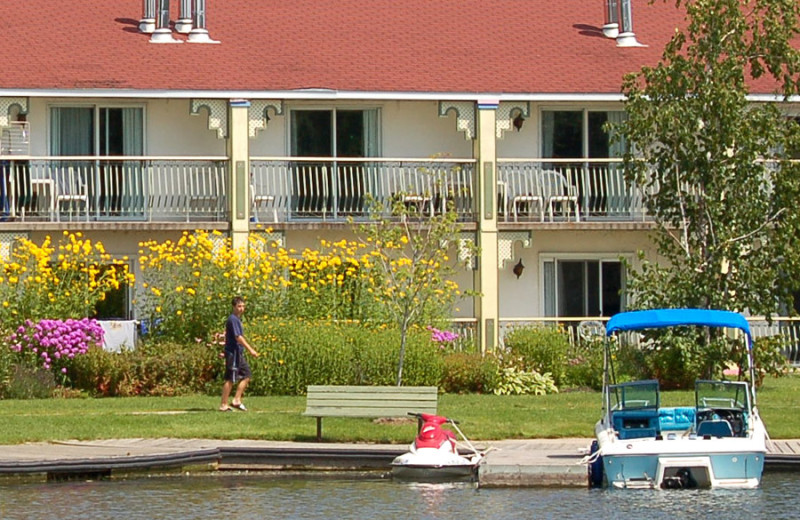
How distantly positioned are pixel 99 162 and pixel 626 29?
452 inches

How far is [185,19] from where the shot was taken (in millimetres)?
33250

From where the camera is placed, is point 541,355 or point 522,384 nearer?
point 522,384

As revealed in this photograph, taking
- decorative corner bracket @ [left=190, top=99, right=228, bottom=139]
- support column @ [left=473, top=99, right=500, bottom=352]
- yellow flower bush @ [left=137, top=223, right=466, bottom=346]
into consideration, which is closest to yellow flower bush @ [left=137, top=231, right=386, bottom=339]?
yellow flower bush @ [left=137, top=223, right=466, bottom=346]

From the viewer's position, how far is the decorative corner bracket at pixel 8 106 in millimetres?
29578

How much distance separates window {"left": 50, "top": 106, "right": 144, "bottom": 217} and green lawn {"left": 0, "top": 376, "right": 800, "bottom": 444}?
21.3 feet

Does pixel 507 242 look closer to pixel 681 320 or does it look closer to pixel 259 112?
pixel 259 112

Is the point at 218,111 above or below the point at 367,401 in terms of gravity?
above

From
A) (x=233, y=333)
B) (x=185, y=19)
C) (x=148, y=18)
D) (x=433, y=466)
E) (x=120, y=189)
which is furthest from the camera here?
(x=148, y=18)

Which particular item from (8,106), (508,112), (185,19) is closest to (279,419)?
(8,106)

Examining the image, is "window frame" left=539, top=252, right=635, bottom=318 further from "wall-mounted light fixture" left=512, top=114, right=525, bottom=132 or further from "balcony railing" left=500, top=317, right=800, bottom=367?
"wall-mounted light fixture" left=512, top=114, right=525, bottom=132

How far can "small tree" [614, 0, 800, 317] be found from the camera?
1013 inches

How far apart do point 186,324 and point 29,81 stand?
20.0 feet

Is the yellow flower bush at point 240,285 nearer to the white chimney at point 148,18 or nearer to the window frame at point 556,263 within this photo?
the window frame at point 556,263

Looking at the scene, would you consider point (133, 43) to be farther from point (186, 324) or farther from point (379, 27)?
point (186, 324)
